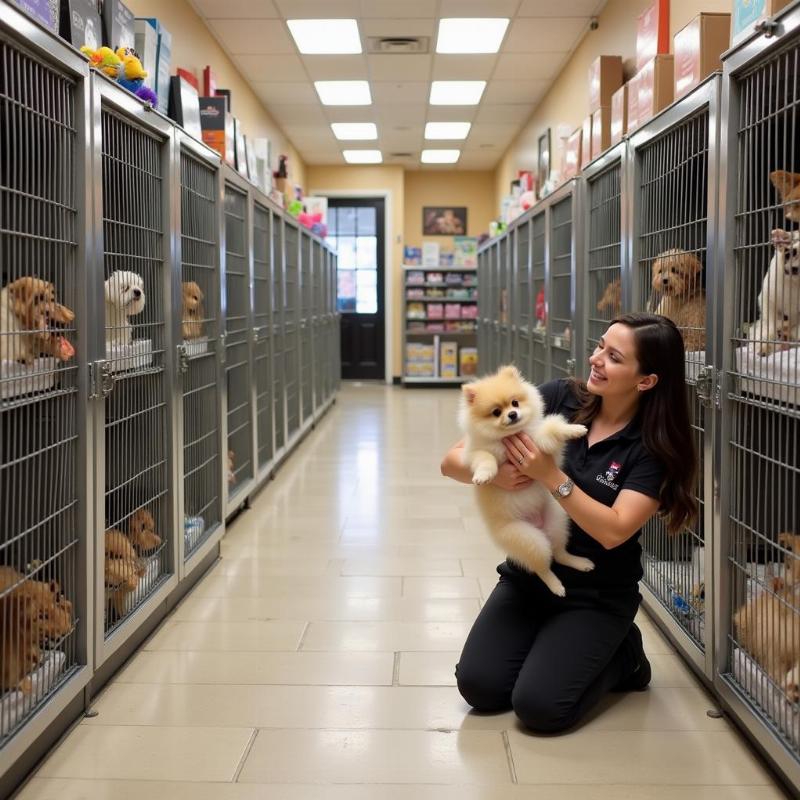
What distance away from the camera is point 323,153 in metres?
12.5

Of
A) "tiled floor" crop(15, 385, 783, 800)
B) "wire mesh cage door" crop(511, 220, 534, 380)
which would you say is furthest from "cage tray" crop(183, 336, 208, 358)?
"wire mesh cage door" crop(511, 220, 534, 380)

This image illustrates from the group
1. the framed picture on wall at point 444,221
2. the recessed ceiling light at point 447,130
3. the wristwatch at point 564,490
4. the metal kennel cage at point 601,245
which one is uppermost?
the recessed ceiling light at point 447,130

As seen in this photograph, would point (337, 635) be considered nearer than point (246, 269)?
Yes

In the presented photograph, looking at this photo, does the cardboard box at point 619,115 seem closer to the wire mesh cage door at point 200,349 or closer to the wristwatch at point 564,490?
the wire mesh cage door at point 200,349

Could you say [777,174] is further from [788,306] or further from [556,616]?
[556,616]

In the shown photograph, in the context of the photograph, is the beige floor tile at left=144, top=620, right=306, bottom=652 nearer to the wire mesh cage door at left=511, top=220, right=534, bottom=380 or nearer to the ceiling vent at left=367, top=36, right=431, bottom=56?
the wire mesh cage door at left=511, top=220, right=534, bottom=380

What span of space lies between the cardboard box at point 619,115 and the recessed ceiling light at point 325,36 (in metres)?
3.23

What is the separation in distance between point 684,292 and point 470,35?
4896mm

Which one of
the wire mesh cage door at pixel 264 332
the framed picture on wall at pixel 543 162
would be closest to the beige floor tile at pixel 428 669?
the wire mesh cage door at pixel 264 332

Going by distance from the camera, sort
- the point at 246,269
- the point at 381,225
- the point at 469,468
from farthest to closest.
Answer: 1. the point at 381,225
2. the point at 246,269
3. the point at 469,468

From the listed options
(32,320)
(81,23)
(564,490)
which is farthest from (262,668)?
(81,23)

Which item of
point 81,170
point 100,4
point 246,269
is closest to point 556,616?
point 81,170

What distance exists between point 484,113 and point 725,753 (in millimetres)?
8676

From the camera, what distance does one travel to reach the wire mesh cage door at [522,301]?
6691 mm
